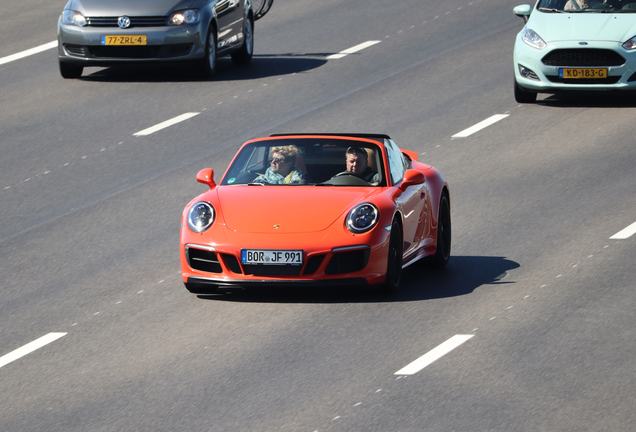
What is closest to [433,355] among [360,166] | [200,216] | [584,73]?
[200,216]

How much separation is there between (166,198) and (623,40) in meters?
7.51

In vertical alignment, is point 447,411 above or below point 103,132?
above

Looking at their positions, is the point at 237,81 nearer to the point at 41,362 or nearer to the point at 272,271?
the point at 272,271

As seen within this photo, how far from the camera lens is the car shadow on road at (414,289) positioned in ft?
34.1

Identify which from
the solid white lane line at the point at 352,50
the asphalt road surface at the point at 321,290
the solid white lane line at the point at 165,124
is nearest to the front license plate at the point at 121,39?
the asphalt road surface at the point at 321,290

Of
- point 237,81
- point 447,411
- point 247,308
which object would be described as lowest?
point 237,81

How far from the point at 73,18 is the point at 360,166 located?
32.9ft

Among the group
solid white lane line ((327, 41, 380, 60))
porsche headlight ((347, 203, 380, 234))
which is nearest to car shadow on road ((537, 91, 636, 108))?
solid white lane line ((327, 41, 380, 60))

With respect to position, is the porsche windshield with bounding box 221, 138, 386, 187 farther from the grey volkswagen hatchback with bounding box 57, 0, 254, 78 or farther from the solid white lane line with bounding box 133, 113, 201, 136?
the grey volkswagen hatchback with bounding box 57, 0, 254, 78

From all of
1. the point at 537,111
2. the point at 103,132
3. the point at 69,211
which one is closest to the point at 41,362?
the point at 69,211

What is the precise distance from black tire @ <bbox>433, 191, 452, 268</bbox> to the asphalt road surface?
4.5 inches

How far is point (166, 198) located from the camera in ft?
47.8

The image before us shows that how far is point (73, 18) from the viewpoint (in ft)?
65.5

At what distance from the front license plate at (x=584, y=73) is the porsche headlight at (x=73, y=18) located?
7.00 m
